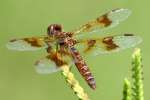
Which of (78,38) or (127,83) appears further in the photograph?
(78,38)

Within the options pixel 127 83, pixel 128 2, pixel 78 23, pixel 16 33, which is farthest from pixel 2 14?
pixel 127 83

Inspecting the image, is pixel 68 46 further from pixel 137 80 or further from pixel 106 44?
pixel 137 80

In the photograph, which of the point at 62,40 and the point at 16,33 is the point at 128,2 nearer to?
the point at 16,33

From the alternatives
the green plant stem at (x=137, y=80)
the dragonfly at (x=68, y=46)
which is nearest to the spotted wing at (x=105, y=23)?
the dragonfly at (x=68, y=46)

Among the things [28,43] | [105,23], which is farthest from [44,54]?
[28,43]

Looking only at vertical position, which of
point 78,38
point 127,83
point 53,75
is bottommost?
point 53,75

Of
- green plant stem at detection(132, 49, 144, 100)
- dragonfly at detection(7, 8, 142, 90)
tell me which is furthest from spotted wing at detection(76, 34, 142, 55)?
green plant stem at detection(132, 49, 144, 100)
